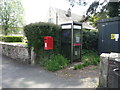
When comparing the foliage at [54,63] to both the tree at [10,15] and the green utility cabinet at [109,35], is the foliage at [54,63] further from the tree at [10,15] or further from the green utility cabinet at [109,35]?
the tree at [10,15]

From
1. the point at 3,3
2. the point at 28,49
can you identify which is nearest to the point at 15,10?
the point at 3,3

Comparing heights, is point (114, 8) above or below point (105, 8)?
below

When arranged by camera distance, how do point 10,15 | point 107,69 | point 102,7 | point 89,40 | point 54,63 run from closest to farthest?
point 107,69 < point 54,63 < point 89,40 < point 102,7 < point 10,15

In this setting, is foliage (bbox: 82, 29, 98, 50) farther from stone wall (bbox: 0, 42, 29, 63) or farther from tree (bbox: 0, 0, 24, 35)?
tree (bbox: 0, 0, 24, 35)

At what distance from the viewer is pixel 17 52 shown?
7.45m

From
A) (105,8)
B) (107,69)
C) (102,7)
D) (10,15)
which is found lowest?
(107,69)

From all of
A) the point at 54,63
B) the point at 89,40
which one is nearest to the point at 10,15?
the point at 89,40

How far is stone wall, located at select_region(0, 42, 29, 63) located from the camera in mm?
6743

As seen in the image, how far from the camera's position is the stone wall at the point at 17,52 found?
6743 mm

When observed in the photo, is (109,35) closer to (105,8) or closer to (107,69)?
(105,8)

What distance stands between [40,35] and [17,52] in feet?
9.13

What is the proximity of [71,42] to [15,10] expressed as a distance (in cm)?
2149

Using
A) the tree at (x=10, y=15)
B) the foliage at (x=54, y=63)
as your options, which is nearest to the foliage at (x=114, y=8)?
the foliage at (x=54, y=63)

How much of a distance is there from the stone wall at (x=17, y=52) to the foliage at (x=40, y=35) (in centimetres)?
84
